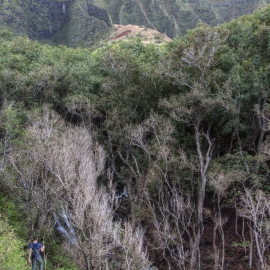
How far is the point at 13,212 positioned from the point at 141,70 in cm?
1449

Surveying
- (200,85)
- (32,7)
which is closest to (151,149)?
(200,85)

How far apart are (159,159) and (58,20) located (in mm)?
128570

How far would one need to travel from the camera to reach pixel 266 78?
1630 cm

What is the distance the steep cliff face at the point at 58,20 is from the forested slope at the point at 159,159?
78.6 metres

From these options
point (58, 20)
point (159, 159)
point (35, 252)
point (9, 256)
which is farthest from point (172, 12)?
point (9, 256)

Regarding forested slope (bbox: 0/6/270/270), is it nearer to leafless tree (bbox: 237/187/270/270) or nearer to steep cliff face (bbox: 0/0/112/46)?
leafless tree (bbox: 237/187/270/270)

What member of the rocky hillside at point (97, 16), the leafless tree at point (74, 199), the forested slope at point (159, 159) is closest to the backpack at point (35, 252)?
the leafless tree at point (74, 199)

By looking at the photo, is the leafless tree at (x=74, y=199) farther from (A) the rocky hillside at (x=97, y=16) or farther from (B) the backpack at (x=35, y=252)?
(A) the rocky hillside at (x=97, y=16)

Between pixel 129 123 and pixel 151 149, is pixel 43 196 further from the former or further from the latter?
pixel 129 123

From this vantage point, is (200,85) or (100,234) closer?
(100,234)

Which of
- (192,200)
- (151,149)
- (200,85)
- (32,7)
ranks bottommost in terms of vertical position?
(192,200)

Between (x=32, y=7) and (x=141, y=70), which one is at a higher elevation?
(x=32, y=7)

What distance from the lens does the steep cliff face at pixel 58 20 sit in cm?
10075

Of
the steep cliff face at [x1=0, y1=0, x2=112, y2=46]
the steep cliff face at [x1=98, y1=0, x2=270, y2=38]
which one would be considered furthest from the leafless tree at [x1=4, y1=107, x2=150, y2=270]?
the steep cliff face at [x1=98, y1=0, x2=270, y2=38]
